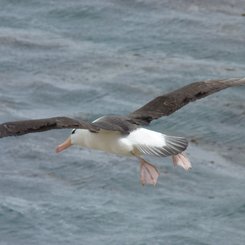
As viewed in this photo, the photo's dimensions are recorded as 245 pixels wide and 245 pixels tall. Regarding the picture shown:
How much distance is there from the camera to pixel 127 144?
1226 cm

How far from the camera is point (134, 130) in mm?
12414

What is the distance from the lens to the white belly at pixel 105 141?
12.3 m

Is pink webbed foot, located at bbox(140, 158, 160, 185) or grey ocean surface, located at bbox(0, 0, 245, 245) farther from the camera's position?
grey ocean surface, located at bbox(0, 0, 245, 245)

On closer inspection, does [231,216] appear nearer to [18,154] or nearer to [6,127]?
[18,154]

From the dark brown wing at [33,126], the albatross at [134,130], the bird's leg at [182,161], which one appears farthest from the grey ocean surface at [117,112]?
the dark brown wing at [33,126]

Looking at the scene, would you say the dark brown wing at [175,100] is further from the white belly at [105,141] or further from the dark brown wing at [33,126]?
the dark brown wing at [33,126]

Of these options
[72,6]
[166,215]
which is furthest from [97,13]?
[166,215]

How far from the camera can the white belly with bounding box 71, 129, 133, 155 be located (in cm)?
1230

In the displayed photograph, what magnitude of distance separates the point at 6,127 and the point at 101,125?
1.13 metres

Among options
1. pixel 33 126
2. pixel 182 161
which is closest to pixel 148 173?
pixel 182 161

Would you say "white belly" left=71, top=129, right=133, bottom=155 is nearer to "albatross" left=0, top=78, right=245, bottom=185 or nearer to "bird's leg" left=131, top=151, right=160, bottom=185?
"albatross" left=0, top=78, right=245, bottom=185

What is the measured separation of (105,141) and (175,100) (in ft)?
2.95

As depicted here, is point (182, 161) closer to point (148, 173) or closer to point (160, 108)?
point (148, 173)

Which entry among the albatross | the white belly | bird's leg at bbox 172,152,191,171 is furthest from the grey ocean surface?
the white belly
